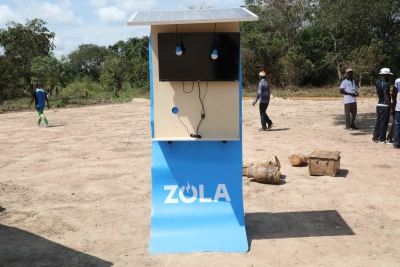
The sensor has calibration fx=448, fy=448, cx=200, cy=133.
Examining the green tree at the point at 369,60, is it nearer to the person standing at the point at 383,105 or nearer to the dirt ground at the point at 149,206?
the dirt ground at the point at 149,206

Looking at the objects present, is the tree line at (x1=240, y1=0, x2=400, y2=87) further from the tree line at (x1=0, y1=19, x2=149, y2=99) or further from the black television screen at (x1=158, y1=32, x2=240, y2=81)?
the black television screen at (x1=158, y1=32, x2=240, y2=81)

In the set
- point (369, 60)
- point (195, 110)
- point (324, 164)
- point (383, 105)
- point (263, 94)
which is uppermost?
point (369, 60)

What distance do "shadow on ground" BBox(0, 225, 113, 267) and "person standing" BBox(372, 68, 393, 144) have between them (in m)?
8.22

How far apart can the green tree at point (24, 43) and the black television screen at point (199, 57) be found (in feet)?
89.0

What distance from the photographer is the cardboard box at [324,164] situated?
7.95 m

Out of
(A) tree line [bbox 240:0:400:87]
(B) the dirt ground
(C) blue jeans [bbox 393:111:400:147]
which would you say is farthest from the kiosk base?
(A) tree line [bbox 240:0:400:87]

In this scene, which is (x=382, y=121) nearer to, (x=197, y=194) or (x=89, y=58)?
(x=197, y=194)

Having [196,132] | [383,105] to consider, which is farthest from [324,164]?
[383,105]

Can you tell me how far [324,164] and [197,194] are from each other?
3512 millimetres

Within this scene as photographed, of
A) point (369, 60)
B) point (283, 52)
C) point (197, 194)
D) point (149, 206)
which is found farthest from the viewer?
point (283, 52)

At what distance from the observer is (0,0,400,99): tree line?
2664cm

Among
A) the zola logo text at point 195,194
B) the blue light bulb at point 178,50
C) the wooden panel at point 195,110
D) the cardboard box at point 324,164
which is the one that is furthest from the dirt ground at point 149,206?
the blue light bulb at point 178,50

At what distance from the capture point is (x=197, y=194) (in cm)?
534

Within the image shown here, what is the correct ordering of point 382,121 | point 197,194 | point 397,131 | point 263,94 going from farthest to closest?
point 263,94
point 382,121
point 397,131
point 197,194
